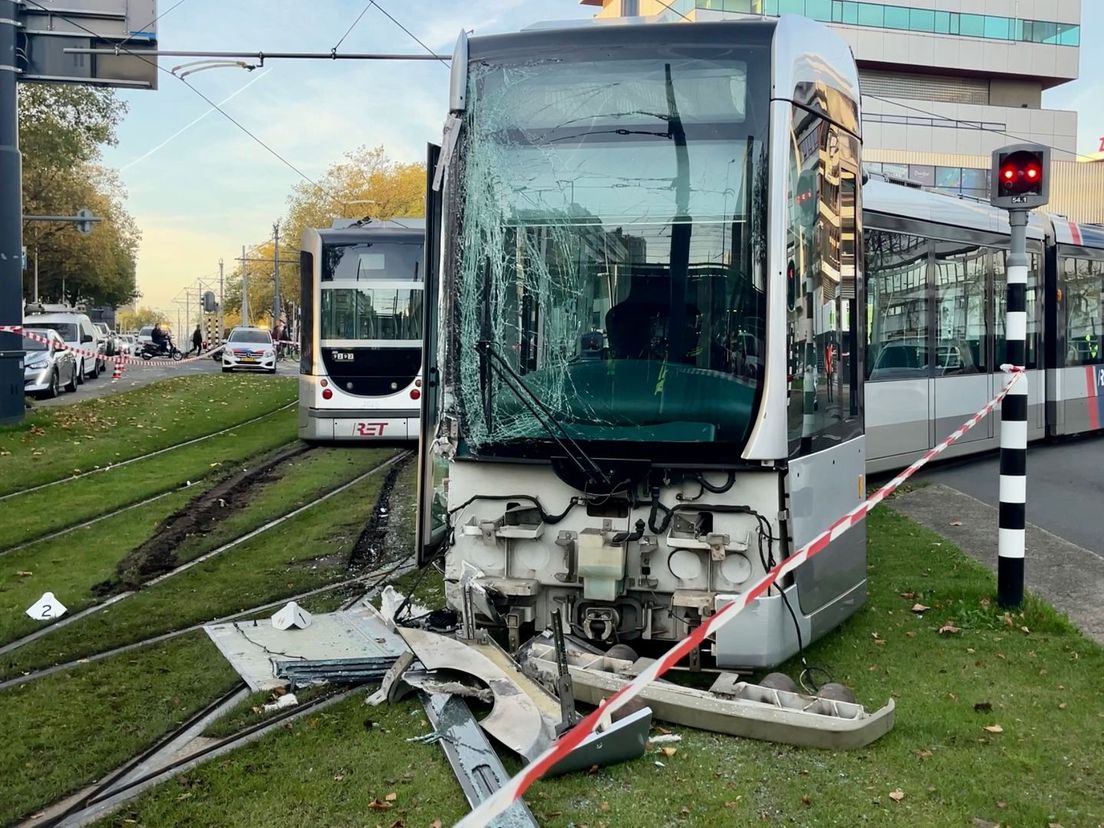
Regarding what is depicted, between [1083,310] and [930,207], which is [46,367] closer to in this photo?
[930,207]

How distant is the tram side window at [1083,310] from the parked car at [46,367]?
67.6 feet

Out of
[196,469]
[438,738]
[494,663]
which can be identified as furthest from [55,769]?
[196,469]

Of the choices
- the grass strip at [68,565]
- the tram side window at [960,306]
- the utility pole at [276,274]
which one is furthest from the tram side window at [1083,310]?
the utility pole at [276,274]

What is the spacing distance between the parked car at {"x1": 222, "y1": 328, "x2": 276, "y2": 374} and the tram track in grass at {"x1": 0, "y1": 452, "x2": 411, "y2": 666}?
87.3 ft

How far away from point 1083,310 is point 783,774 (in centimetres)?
1380

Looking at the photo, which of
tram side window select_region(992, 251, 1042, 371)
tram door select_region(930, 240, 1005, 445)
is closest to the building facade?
tram side window select_region(992, 251, 1042, 371)

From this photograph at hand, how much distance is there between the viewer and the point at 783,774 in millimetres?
4730

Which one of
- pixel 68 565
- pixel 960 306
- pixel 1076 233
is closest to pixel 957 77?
pixel 1076 233

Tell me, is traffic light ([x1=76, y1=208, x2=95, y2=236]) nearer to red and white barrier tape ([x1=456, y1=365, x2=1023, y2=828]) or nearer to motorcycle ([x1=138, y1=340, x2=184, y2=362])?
motorcycle ([x1=138, y1=340, x2=184, y2=362])

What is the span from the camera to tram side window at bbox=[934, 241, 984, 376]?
42.2ft

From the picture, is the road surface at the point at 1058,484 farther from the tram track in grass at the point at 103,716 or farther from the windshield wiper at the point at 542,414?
the tram track in grass at the point at 103,716

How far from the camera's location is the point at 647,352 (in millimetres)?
5758

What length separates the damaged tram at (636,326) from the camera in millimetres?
5645

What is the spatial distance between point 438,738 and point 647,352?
2113mm
